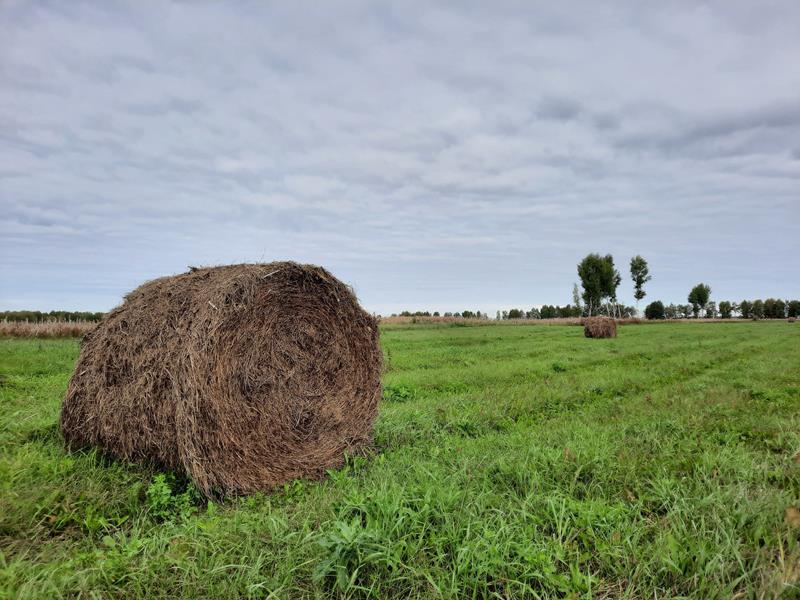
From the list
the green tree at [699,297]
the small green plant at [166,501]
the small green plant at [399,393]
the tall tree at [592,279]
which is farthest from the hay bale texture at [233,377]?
the green tree at [699,297]

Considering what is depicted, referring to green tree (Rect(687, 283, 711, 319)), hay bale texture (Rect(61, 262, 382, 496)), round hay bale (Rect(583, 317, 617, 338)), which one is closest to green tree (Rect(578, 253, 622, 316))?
green tree (Rect(687, 283, 711, 319))

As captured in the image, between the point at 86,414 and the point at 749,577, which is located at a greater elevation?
the point at 86,414

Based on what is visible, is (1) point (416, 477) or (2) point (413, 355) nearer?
(1) point (416, 477)

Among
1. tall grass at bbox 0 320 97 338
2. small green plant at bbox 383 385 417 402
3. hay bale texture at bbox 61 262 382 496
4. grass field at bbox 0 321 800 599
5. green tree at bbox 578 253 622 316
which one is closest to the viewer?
grass field at bbox 0 321 800 599

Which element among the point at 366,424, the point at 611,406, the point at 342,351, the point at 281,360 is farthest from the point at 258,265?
the point at 611,406

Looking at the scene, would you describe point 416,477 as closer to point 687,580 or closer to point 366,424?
point 366,424

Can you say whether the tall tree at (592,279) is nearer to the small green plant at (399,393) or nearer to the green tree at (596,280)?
the green tree at (596,280)

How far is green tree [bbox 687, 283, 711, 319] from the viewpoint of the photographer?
11350cm

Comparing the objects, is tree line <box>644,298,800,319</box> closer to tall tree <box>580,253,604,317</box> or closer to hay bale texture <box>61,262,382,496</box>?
tall tree <box>580,253,604,317</box>

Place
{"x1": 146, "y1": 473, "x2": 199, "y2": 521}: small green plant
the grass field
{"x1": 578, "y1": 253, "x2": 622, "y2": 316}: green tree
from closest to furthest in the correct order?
the grass field
{"x1": 146, "y1": 473, "x2": 199, "y2": 521}: small green plant
{"x1": 578, "y1": 253, "x2": 622, "y2": 316}: green tree

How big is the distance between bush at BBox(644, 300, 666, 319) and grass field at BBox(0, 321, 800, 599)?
355 feet

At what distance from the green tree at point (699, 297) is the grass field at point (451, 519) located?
124619 mm

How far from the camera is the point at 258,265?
612 cm

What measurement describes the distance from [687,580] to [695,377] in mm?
11616
